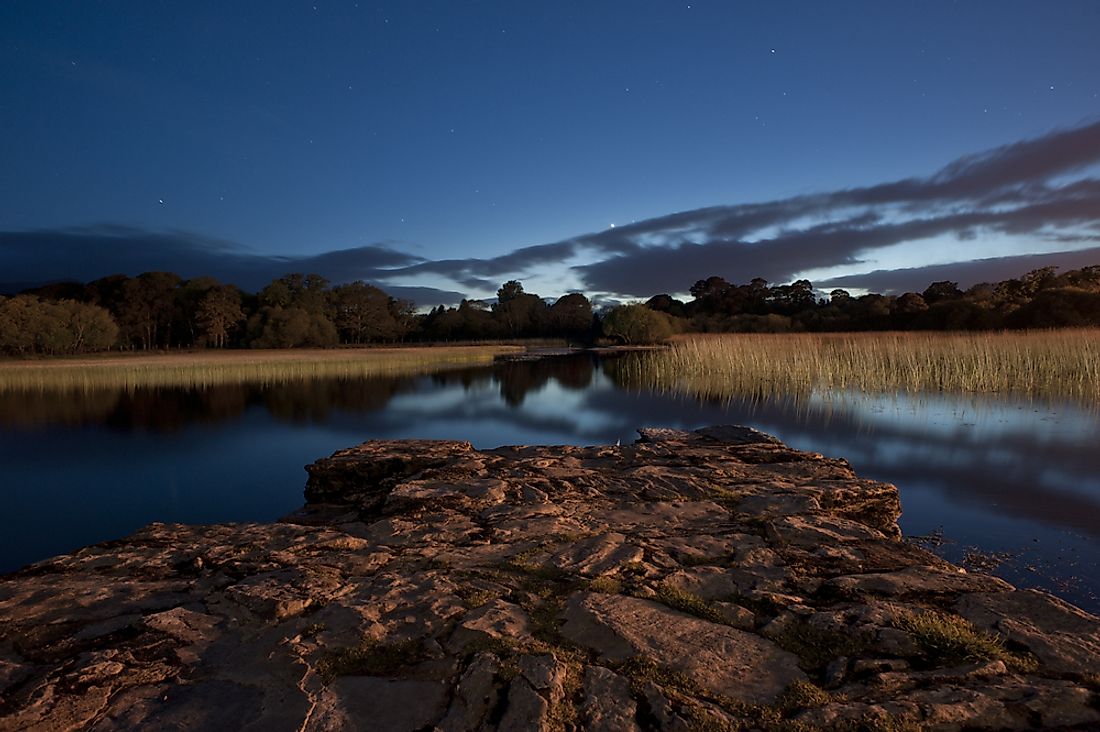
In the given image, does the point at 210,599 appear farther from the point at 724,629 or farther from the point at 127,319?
the point at 127,319

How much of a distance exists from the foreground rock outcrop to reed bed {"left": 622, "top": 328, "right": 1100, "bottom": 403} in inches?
532

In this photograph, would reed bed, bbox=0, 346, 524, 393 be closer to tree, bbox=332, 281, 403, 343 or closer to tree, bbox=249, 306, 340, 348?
tree, bbox=249, 306, 340, 348

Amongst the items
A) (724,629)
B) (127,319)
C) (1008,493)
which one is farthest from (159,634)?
(127,319)

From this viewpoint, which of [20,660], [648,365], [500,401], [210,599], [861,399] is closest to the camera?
[20,660]

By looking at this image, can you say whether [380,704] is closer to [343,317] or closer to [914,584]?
[914,584]

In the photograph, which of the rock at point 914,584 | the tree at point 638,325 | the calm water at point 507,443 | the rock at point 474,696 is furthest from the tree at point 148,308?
the rock at point 914,584

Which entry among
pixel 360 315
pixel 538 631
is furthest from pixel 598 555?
pixel 360 315

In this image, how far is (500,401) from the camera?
1873cm

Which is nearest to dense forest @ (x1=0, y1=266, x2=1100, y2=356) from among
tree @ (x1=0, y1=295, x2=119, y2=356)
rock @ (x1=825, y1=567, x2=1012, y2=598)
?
tree @ (x1=0, y1=295, x2=119, y2=356)

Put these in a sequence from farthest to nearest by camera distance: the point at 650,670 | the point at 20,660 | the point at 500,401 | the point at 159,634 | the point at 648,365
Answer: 1. the point at 648,365
2. the point at 500,401
3. the point at 159,634
4. the point at 20,660
5. the point at 650,670

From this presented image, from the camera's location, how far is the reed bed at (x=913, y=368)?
14613 mm

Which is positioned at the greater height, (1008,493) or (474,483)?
(474,483)

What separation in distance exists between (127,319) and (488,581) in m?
75.0

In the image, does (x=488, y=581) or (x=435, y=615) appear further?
(x=488, y=581)
